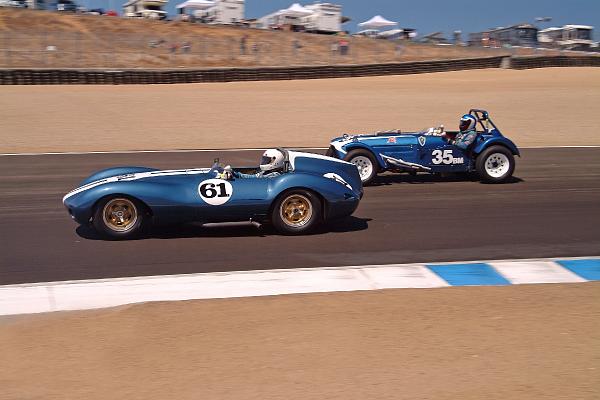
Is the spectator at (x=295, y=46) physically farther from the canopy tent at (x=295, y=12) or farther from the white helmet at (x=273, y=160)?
the white helmet at (x=273, y=160)

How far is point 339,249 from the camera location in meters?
8.16

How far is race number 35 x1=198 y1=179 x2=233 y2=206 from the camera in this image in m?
8.13

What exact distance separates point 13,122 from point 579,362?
19325mm

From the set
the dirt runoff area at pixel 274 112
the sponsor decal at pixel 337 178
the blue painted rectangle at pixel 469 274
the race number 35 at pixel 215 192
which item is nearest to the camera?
the blue painted rectangle at pixel 469 274

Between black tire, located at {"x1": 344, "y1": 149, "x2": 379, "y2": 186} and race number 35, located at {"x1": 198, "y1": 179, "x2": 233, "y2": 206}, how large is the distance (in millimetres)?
4150

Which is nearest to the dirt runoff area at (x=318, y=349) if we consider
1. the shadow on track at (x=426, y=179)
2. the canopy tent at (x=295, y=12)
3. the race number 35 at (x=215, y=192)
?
the race number 35 at (x=215, y=192)

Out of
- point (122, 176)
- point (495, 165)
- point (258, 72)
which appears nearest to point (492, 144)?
point (495, 165)

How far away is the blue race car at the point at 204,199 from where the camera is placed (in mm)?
8031

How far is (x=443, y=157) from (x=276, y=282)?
6108 millimetres

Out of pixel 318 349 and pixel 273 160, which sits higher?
pixel 273 160

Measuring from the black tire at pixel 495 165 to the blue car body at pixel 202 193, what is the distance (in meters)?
4.40

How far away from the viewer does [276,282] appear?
6855mm

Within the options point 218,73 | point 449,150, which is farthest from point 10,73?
point 449,150

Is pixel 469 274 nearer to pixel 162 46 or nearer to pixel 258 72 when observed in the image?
pixel 258 72
